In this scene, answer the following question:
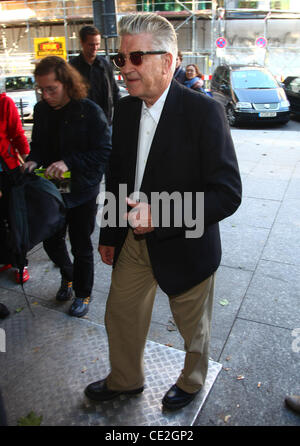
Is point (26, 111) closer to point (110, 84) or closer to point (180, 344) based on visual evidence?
point (110, 84)

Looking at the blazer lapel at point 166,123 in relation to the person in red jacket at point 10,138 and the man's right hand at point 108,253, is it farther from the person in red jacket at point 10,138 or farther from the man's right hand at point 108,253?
the person in red jacket at point 10,138

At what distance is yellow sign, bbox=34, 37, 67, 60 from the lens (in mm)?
13289

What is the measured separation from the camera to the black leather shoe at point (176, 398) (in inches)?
92.0

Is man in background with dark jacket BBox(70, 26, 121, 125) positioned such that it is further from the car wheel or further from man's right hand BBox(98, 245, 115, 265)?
the car wheel

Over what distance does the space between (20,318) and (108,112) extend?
2.74 metres

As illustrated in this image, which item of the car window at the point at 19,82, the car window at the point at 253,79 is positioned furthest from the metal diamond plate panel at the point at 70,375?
the car window at the point at 19,82

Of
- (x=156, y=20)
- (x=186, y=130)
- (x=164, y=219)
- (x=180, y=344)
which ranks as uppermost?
(x=156, y=20)

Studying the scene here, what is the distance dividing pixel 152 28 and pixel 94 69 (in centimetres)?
315

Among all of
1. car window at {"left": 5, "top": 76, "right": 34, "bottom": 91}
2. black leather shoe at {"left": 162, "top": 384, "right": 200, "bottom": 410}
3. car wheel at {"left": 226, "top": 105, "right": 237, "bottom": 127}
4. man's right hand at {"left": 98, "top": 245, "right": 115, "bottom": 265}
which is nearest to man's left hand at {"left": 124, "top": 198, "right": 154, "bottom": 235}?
man's right hand at {"left": 98, "top": 245, "right": 115, "bottom": 265}

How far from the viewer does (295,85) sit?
14.2 meters

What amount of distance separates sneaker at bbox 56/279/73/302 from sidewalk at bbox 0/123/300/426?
7 centimetres

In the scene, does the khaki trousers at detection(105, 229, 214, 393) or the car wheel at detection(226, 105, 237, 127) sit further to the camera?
the car wheel at detection(226, 105, 237, 127)

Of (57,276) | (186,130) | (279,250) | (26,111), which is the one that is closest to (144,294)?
(186,130)

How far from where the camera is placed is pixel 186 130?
1.87 meters
